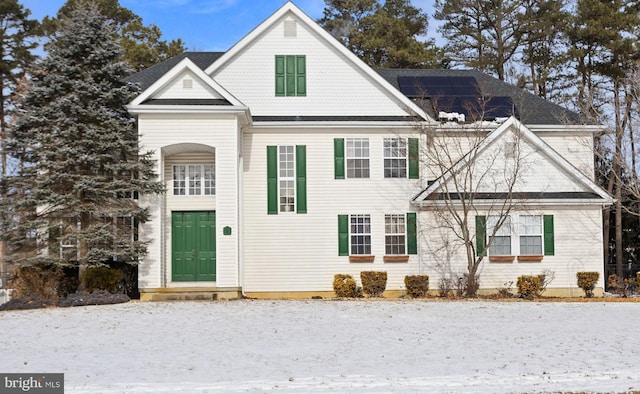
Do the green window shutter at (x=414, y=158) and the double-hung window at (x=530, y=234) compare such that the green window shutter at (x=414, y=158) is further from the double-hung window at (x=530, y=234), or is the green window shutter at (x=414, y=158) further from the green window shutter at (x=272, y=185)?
the green window shutter at (x=272, y=185)

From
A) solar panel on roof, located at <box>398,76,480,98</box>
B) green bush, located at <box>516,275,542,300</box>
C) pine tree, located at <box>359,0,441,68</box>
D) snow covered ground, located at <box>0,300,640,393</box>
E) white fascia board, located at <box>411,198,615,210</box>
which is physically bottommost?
snow covered ground, located at <box>0,300,640,393</box>

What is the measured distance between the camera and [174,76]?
21.5 metres

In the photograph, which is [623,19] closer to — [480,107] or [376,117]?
[480,107]

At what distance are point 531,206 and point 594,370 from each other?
11.7m

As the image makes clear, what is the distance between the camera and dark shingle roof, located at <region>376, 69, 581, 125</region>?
2527 cm

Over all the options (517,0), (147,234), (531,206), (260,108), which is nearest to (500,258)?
(531,206)

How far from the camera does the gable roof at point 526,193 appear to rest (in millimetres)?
23234

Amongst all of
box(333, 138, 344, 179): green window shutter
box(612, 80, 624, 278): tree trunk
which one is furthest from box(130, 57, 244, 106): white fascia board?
box(612, 80, 624, 278): tree trunk

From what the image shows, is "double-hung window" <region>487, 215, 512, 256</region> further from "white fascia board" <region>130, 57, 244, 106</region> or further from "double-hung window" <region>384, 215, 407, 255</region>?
"white fascia board" <region>130, 57, 244, 106</region>

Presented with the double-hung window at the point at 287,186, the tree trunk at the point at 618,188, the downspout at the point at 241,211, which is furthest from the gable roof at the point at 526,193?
the tree trunk at the point at 618,188

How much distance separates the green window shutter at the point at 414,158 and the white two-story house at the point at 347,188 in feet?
0.11

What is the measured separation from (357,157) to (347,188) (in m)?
1.03

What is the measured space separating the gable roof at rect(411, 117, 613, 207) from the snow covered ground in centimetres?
450

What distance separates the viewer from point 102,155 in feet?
66.7
